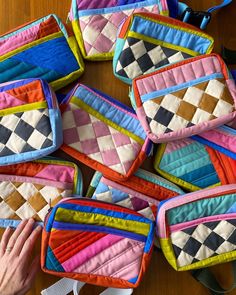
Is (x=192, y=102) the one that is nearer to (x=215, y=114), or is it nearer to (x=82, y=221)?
(x=215, y=114)

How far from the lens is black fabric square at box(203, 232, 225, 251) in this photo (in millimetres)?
778

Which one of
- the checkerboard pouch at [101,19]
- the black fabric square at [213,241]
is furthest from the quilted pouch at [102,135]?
the black fabric square at [213,241]

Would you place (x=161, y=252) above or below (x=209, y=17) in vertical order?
below

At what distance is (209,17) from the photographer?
33.5 inches

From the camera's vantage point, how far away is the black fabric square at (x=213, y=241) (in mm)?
778

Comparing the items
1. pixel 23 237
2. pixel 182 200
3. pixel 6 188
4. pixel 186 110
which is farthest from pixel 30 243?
pixel 186 110

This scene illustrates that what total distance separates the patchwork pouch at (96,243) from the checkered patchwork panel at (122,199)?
5cm

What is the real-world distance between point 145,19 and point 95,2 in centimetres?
13

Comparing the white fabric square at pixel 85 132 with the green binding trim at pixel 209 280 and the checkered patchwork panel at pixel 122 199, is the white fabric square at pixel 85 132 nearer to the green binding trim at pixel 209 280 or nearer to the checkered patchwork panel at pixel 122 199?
the checkered patchwork panel at pixel 122 199

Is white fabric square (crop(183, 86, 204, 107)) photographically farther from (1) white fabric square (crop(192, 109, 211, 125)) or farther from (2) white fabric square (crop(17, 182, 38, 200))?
(2) white fabric square (crop(17, 182, 38, 200))

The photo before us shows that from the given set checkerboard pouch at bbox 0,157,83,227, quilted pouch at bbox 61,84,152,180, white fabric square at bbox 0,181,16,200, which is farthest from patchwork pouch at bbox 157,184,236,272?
white fabric square at bbox 0,181,16,200

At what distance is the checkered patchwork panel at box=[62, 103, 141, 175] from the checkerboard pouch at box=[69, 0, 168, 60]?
0.49 feet

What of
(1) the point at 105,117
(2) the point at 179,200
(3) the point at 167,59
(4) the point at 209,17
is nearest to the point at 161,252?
(2) the point at 179,200

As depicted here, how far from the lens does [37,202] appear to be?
0.82 metres
